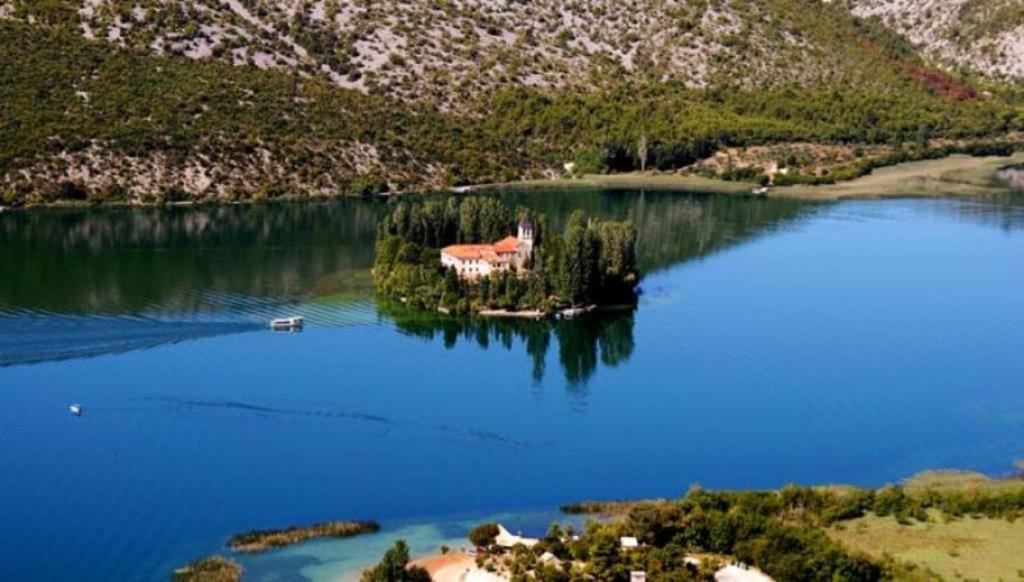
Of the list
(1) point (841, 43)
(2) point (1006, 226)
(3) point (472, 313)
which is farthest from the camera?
(1) point (841, 43)

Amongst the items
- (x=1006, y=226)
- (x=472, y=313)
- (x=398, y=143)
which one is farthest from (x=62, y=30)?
(x=1006, y=226)

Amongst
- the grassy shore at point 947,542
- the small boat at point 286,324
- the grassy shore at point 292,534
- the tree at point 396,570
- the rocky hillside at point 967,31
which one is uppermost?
the rocky hillside at point 967,31

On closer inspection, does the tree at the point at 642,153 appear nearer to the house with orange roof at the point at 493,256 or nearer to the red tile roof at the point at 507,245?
the red tile roof at the point at 507,245

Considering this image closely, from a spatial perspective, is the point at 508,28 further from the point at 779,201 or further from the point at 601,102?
the point at 779,201

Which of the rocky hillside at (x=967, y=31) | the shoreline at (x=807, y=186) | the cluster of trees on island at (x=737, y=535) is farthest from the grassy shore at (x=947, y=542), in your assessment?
the rocky hillside at (x=967, y=31)

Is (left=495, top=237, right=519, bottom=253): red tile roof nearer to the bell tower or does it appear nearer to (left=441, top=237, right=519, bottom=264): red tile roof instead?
(left=441, top=237, right=519, bottom=264): red tile roof

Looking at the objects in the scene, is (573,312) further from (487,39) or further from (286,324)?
(487,39)

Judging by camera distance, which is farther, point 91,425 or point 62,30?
point 62,30

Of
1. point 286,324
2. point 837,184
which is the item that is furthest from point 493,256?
point 837,184
